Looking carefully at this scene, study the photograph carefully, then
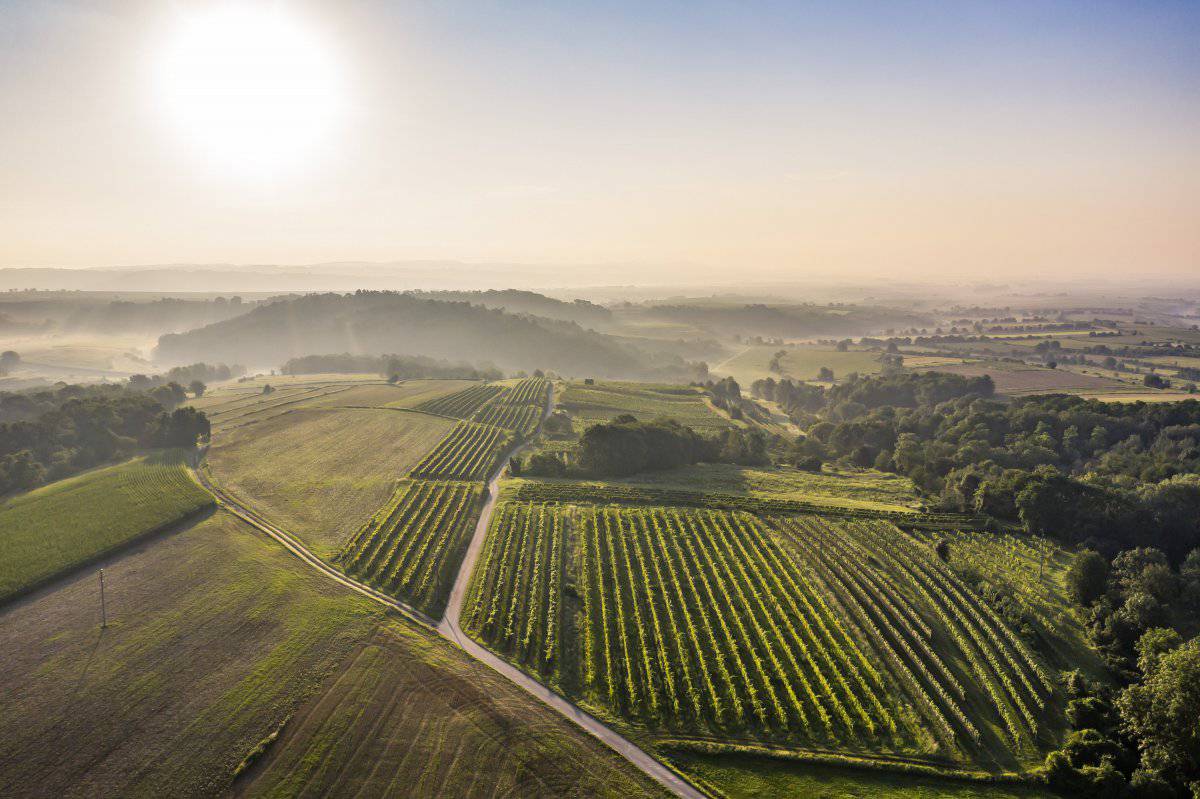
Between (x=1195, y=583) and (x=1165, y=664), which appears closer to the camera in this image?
(x=1165, y=664)

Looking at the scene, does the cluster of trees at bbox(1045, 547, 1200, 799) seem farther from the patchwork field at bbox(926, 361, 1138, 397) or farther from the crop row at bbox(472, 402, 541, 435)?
the patchwork field at bbox(926, 361, 1138, 397)

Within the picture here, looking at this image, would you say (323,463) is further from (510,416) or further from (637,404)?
(637,404)

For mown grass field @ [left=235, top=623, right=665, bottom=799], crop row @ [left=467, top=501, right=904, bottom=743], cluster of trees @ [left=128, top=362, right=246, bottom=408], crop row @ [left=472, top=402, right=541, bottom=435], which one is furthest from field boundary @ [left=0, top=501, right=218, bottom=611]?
cluster of trees @ [left=128, top=362, right=246, bottom=408]

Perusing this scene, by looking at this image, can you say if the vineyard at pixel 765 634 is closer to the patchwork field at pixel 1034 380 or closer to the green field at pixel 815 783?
the green field at pixel 815 783

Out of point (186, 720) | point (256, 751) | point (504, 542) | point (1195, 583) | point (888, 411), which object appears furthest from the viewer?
point (888, 411)

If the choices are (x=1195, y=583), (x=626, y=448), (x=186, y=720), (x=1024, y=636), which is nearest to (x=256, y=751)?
(x=186, y=720)

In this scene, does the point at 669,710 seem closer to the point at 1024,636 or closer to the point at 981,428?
the point at 1024,636
